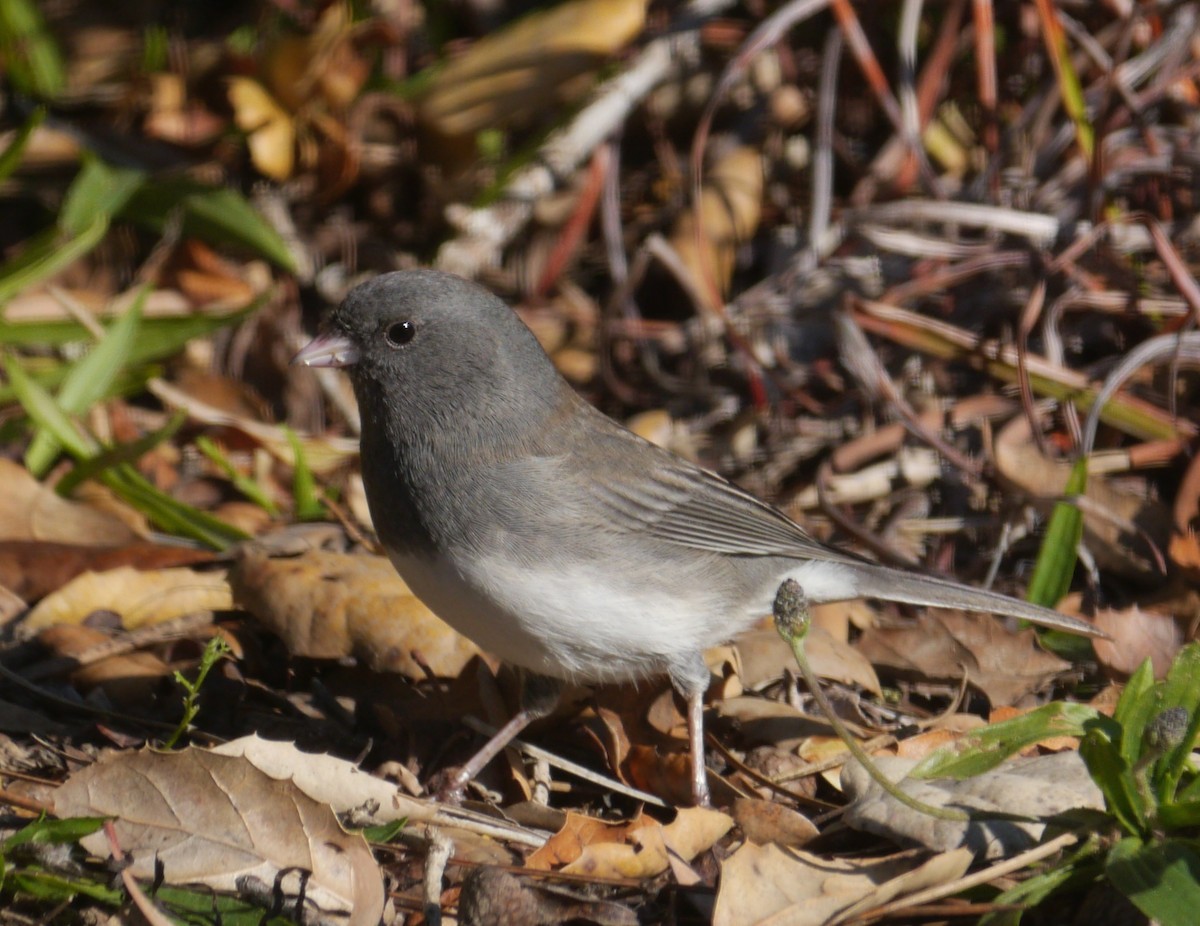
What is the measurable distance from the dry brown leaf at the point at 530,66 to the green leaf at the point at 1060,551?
2.13m

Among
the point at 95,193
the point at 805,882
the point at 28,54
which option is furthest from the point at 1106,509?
the point at 28,54

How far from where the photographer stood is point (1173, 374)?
3.44 meters

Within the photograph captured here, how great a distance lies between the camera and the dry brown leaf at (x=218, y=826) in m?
2.15

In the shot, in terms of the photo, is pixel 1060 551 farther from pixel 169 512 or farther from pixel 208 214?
pixel 208 214

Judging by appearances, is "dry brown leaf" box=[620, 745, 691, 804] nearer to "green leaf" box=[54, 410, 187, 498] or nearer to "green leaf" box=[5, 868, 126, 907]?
"green leaf" box=[5, 868, 126, 907]

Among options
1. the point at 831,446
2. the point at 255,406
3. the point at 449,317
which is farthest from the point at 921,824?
the point at 255,406

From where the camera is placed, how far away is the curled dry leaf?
2131 millimetres

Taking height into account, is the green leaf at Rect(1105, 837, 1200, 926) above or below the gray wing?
below

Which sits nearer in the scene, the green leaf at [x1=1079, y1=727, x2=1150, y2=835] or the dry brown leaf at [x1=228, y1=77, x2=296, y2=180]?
the green leaf at [x1=1079, y1=727, x2=1150, y2=835]

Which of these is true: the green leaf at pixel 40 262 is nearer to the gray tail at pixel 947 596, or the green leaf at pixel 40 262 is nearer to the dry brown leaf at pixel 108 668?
the dry brown leaf at pixel 108 668

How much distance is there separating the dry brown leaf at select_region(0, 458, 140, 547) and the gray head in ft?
3.06

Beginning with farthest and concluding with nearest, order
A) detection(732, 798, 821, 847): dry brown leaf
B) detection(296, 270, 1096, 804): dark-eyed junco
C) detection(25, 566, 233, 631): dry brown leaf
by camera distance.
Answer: detection(25, 566, 233, 631): dry brown leaf, detection(296, 270, 1096, 804): dark-eyed junco, detection(732, 798, 821, 847): dry brown leaf

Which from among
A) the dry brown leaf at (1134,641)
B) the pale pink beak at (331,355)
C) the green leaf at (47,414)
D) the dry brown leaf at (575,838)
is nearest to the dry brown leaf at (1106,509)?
the dry brown leaf at (1134,641)

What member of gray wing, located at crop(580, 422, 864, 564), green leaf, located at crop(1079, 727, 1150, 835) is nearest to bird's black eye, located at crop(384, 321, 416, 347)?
gray wing, located at crop(580, 422, 864, 564)
